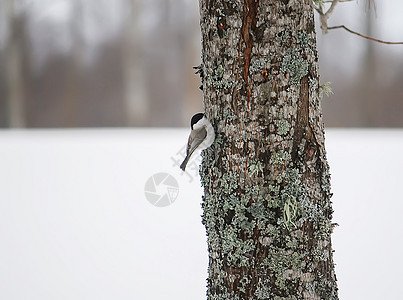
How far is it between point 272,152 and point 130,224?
4.45ft

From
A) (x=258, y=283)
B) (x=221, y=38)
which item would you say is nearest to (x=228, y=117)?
(x=221, y=38)

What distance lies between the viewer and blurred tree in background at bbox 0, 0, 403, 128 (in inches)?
155

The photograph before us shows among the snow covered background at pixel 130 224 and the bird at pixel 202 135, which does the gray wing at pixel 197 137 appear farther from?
the snow covered background at pixel 130 224

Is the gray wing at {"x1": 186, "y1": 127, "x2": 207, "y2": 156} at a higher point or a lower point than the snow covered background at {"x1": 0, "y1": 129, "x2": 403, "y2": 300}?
higher

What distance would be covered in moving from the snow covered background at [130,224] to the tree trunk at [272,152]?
64cm

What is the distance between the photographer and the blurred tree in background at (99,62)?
13.0 ft

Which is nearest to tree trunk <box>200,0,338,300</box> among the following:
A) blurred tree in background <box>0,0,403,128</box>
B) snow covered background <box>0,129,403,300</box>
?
snow covered background <box>0,129,403,300</box>

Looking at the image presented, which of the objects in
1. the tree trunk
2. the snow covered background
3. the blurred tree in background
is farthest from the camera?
the blurred tree in background

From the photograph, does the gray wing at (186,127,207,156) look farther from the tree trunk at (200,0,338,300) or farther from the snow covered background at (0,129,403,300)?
the snow covered background at (0,129,403,300)

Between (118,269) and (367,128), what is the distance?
273 centimetres

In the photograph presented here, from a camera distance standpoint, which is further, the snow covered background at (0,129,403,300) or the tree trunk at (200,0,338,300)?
the snow covered background at (0,129,403,300)

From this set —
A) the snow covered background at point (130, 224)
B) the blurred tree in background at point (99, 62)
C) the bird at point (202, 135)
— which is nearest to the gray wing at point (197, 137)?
the bird at point (202, 135)

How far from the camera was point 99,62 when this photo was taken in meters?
4.07

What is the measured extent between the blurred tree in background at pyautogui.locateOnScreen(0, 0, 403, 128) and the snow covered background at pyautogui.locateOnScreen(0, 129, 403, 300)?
94 centimetres
